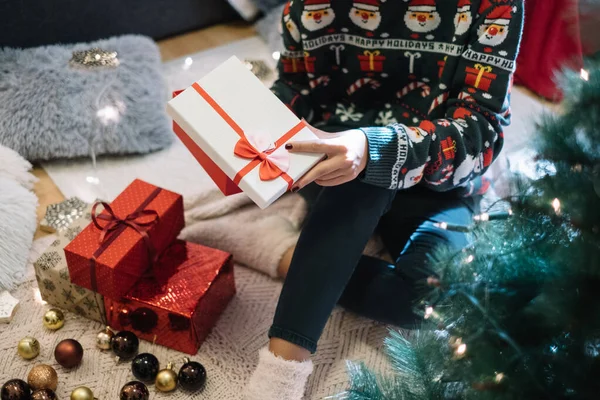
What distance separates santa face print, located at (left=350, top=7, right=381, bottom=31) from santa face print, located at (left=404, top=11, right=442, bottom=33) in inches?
2.0

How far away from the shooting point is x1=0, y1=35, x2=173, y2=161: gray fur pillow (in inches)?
55.5

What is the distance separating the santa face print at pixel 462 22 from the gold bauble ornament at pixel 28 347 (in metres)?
0.87

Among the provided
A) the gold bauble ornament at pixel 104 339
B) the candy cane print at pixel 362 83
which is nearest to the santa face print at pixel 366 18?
the candy cane print at pixel 362 83

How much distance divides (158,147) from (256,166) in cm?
68

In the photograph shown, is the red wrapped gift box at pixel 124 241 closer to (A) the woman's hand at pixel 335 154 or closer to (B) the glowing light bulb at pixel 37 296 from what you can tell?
(B) the glowing light bulb at pixel 37 296

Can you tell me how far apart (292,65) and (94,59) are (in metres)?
0.61

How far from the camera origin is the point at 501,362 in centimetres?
66

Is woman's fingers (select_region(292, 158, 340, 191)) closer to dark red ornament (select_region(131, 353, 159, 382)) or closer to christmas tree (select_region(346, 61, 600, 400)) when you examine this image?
christmas tree (select_region(346, 61, 600, 400))

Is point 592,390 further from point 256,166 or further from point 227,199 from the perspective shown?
point 227,199

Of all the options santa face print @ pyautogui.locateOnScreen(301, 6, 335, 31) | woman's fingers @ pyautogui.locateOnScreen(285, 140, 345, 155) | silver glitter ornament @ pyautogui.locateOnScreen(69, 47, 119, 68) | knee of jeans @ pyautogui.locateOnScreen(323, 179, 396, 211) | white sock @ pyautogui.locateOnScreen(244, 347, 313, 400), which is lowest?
white sock @ pyautogui.locateOnScreen(244, 347, 313, 400)

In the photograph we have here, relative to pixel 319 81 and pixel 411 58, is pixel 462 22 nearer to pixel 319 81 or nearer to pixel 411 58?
pixel 411 58

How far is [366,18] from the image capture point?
1.10 metres

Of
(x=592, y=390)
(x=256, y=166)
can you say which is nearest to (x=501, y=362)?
(x=592, y=390)

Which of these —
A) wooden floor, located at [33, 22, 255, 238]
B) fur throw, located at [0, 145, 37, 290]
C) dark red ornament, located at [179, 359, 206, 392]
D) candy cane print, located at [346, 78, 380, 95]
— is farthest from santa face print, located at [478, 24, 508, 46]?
wooden floor, located at [33, 22, 255, 238]
